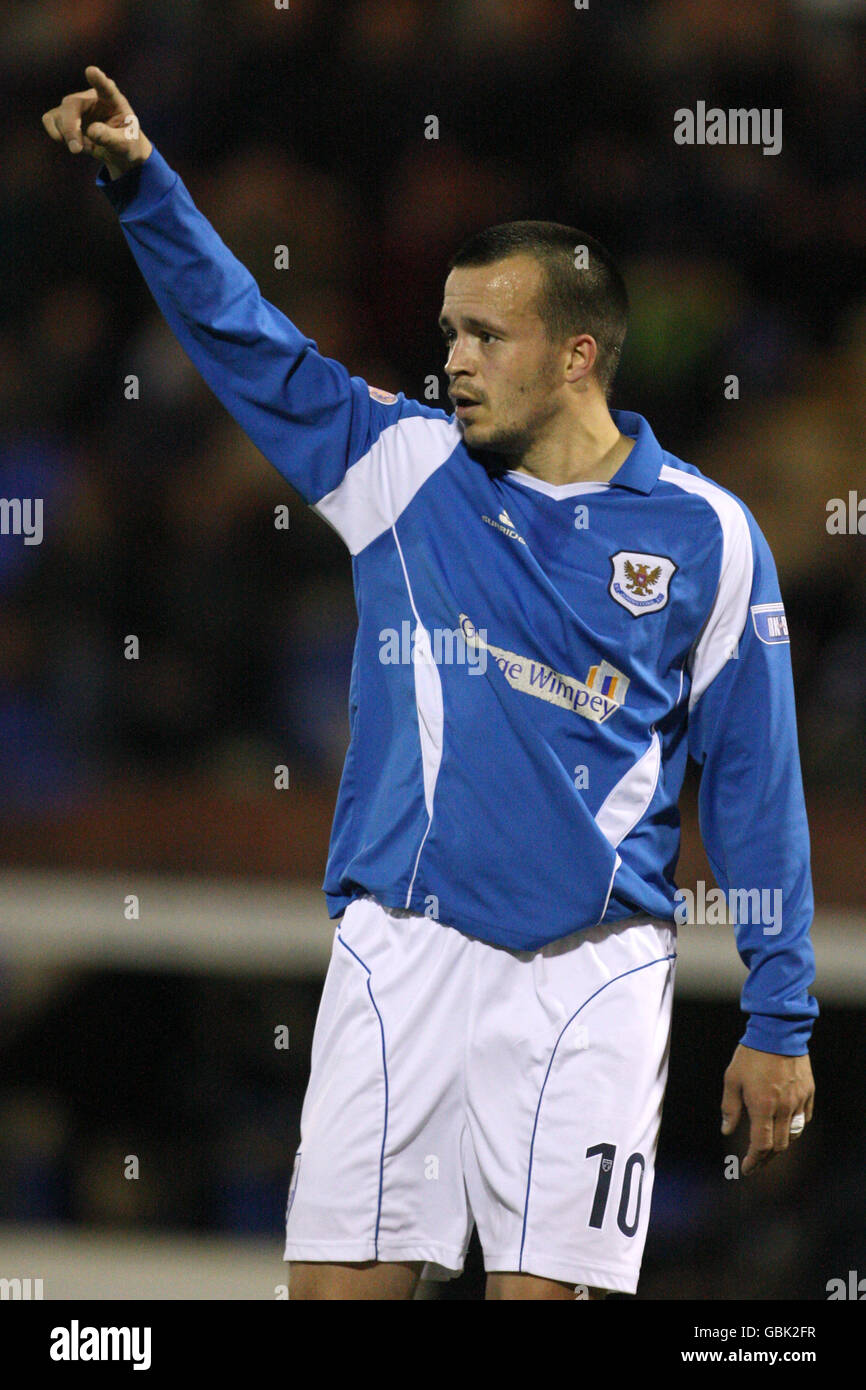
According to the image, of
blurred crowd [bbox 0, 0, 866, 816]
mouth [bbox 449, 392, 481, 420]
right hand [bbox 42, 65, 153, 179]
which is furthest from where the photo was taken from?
blurred crowd [bbox 0, 0, 866, 816]

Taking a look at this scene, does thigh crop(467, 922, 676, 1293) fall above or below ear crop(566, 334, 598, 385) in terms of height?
below

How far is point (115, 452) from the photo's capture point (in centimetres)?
517

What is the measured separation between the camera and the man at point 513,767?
2.54 meters

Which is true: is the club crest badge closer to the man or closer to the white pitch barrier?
the man

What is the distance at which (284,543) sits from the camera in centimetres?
502

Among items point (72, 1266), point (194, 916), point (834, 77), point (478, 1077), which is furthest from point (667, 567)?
point (834, 77)

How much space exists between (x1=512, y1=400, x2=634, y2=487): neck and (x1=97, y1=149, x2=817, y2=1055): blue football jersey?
0.04 m

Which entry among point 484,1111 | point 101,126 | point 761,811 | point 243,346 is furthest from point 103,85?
point 484,1111

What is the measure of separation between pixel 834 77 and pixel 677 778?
334 centimetres

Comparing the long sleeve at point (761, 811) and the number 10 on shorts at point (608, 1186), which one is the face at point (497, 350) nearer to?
the long sleeve at point (761, 811)

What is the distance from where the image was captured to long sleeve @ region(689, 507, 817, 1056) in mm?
2715

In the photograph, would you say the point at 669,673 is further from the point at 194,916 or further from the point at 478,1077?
the point at 194,916

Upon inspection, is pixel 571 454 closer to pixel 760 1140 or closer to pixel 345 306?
pixel 760 1140
